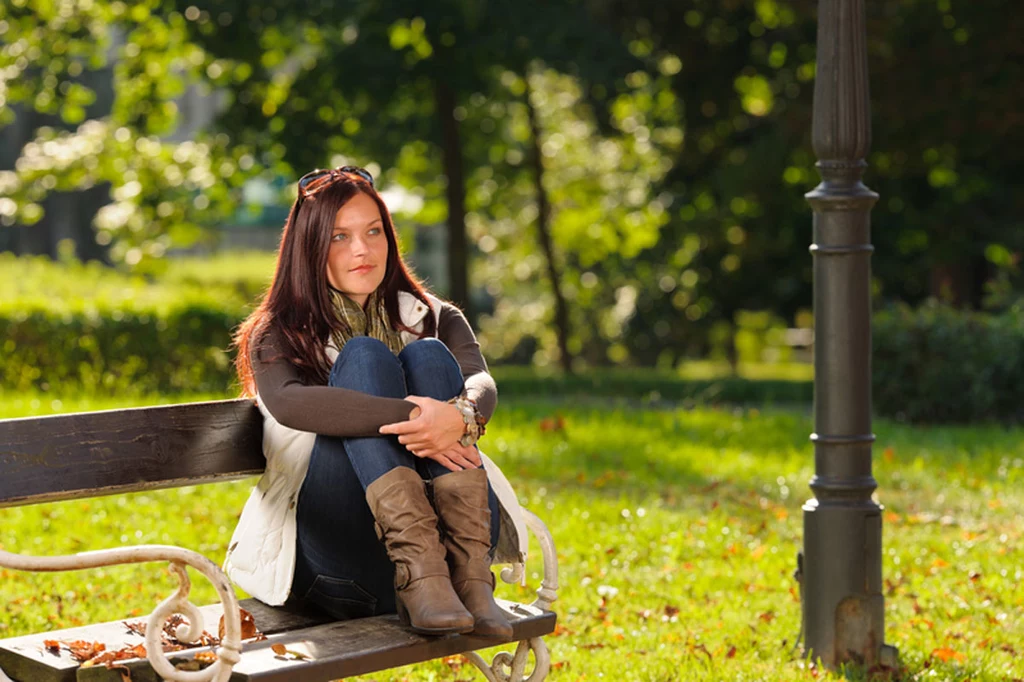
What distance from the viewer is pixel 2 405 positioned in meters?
9.27

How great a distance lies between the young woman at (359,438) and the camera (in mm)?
3463

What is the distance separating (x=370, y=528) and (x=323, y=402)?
0.35 metres

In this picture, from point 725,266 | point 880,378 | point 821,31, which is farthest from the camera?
point 725,266

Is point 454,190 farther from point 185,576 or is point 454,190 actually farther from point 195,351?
point 185,576

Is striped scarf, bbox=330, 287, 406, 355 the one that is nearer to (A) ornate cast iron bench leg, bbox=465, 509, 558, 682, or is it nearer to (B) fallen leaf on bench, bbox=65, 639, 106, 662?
(A) ornate cast iron bench leg, bbox=465, 509, 558, 682

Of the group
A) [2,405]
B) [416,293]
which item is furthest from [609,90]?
[416,293]

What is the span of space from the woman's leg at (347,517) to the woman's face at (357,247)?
330 mm

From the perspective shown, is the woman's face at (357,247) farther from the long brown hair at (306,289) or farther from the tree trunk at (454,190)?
the tree trunk at (454,190)

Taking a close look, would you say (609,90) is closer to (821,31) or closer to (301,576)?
(821,31)

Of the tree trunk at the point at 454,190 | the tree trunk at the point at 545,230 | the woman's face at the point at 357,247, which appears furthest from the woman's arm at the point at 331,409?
the tree trunk at the point at 545,230

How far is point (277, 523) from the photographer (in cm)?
371

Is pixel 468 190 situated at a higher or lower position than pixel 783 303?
higher

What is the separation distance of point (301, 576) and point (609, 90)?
12.3 meters

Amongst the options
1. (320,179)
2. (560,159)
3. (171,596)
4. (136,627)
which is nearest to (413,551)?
(171,596)
